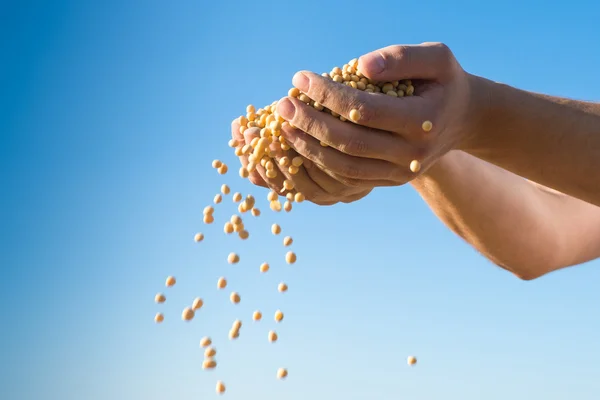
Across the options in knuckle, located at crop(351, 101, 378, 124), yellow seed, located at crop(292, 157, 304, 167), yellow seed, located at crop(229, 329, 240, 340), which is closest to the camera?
knuckle, located at crop(351, 101, 378, 124)

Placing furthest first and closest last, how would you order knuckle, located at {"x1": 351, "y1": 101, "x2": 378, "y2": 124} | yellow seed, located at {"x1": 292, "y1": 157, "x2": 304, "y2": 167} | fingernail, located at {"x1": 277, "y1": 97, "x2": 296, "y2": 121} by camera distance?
yellow seed, located at {"x1": 292, "y1": 157, "x2": 304, "y2": 167}
fingernail, located at {"x1": 277, "y1": 97, "x2": 296, "y2": 121}
knuckle, located at {"x1": 351, "y1": 101, "x2": 378, "y2": 124}

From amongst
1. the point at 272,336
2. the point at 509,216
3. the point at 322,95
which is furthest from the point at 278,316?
the point at 509,216

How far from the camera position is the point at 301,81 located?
203 cm

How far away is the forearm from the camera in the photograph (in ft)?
7.52

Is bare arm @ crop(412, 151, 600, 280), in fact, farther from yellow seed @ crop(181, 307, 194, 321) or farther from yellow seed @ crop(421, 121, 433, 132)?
yellow seed @ crop(181, 307, 194, 321)

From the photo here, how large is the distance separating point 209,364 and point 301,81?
107 cm

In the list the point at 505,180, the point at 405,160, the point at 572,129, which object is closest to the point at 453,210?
the point at 505,180

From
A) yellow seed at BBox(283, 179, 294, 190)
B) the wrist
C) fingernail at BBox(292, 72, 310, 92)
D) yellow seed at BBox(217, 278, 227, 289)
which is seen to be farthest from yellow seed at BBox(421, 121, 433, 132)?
yellow seed at BBox(217, 278, 227, 289)

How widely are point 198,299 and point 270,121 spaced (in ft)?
2.36

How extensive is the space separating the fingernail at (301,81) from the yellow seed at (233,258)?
0.74m

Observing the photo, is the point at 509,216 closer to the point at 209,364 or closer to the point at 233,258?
the point at 233,258

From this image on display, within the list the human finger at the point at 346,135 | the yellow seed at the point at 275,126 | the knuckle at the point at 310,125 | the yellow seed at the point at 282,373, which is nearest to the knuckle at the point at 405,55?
the human finger at the point at 346,135

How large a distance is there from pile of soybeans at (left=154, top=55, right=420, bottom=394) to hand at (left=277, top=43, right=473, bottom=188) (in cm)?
4

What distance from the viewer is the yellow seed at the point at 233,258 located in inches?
96.1
